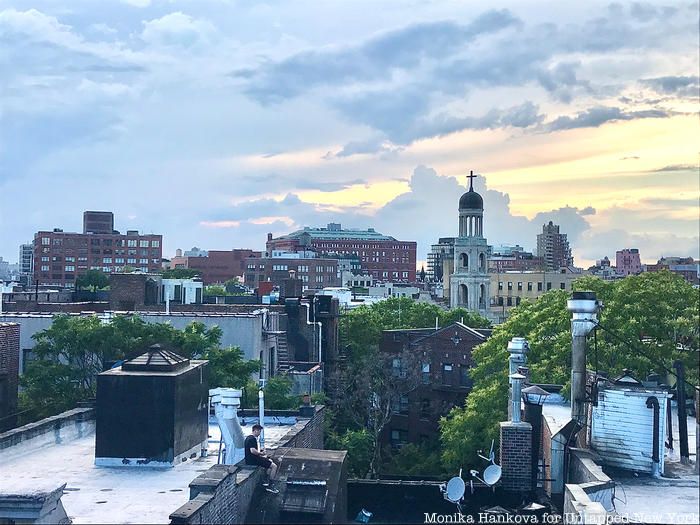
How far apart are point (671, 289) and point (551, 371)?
19.5ft

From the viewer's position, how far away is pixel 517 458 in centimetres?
1961

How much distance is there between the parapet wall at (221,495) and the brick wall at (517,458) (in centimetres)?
536

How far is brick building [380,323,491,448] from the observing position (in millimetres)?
56397

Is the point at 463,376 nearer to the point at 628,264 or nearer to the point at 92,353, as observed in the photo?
the point at 92,353

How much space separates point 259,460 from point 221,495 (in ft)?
6.23

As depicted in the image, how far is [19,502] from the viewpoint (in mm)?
15133

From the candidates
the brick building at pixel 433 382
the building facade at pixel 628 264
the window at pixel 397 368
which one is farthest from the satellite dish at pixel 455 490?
the building facade at pixel 628 264

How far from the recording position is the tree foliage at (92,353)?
35.5 m

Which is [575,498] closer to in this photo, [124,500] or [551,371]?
[124,500]

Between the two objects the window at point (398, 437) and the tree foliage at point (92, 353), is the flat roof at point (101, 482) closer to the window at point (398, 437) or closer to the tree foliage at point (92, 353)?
the tree foliage at point (92, 353)

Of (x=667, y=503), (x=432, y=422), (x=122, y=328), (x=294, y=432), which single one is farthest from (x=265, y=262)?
(x=667, y=503)

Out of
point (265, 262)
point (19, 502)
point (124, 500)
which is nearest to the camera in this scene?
point (19, 502)

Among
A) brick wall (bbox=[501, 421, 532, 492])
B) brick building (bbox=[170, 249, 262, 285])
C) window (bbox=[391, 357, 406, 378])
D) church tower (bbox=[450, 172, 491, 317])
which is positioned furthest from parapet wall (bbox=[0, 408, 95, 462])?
brick building (bbox=[170, 249, 262, 285])

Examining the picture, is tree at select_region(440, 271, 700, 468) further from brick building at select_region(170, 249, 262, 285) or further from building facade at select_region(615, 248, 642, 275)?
brick building at select_region(170, 249, 262, 285)
